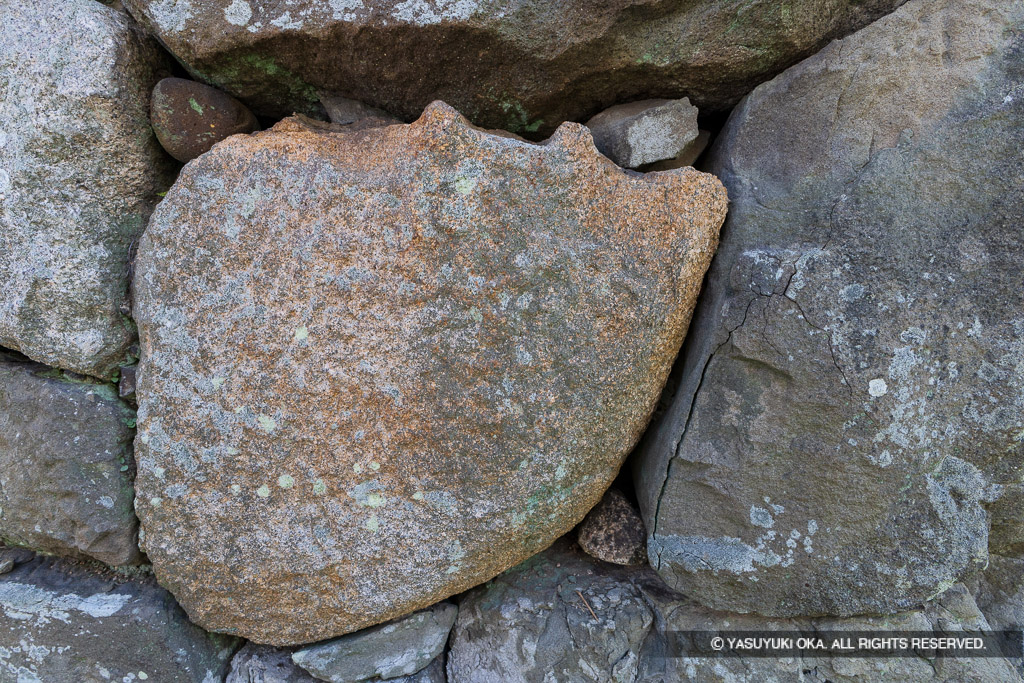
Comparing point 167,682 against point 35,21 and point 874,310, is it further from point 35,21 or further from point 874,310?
point 874,310

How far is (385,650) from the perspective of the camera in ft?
4.46

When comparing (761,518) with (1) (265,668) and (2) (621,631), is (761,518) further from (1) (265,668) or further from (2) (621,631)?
(1) (265,668)

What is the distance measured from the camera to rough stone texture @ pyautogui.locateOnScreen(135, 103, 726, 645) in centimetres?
114

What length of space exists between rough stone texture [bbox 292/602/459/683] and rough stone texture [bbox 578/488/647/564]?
Result: 0.39m

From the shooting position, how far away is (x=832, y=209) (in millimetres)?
1182

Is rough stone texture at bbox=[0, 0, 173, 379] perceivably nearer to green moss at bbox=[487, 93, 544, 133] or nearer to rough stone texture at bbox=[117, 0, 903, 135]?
rough stone texture at bbox=[117, 0, 903, 135]

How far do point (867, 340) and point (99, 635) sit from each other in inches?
69.6

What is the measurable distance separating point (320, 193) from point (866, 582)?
4.37 feet

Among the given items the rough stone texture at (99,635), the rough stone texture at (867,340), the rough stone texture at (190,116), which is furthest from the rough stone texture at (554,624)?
the rough stone texture at (190,116)

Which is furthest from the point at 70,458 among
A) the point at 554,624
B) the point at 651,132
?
the point at 651,132

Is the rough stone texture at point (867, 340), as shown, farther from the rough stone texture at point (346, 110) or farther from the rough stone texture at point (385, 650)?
the rough stone texture at point (346, 110)

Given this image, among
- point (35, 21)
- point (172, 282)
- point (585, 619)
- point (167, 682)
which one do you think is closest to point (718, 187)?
point (585, 619)

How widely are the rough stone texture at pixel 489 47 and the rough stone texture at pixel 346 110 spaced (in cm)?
2

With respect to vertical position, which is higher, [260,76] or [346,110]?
[260,76]
